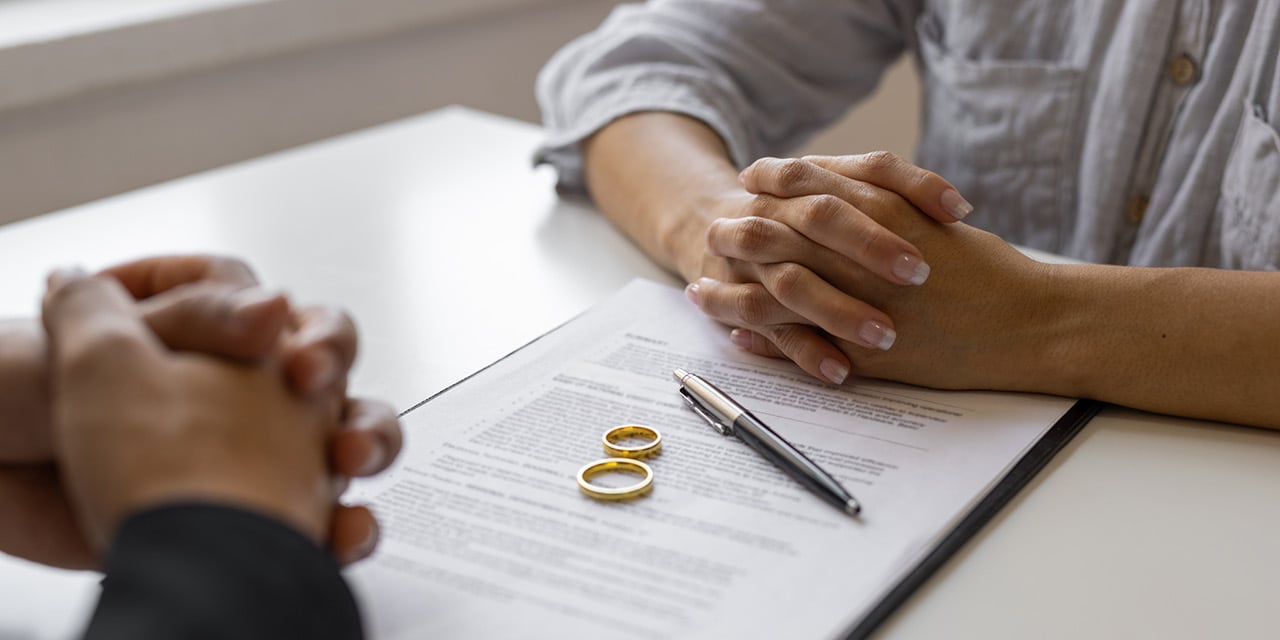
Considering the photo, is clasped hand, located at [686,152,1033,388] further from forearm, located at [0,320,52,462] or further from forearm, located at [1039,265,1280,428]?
forearm, located at [0,320,52,462]

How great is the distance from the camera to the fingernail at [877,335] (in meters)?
0.67

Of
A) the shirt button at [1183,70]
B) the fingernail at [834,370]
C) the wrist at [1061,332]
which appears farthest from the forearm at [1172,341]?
the shirt button at [1183,70]

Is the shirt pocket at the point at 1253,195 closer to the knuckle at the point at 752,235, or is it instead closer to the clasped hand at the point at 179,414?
the knuckle at the point at 752,235

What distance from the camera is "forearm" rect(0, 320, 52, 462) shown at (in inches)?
17.8

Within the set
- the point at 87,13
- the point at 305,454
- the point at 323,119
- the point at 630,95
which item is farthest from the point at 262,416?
the point at 323,119

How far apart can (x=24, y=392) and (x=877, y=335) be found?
0.44 m

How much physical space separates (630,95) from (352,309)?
36 cm

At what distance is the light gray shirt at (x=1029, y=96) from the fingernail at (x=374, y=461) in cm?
61

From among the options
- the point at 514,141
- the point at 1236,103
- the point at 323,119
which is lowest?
the point at 323,119

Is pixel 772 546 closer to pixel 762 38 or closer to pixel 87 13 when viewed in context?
pixel 762 38

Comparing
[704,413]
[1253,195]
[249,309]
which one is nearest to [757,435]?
[704,413]

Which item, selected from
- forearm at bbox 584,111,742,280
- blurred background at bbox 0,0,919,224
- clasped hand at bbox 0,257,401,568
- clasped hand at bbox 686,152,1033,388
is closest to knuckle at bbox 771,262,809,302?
clasped hand at bbox 686,152,1033,388

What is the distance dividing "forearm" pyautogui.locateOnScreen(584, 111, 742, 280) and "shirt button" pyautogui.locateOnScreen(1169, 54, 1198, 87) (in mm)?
370

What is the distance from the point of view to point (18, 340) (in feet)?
1.52
